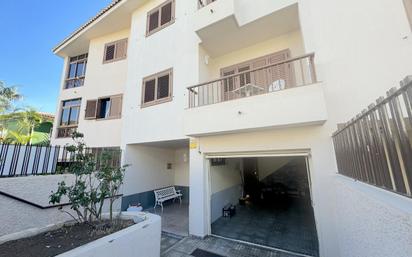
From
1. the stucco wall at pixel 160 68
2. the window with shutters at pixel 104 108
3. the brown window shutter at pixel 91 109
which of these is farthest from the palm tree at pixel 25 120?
the stucco wall at pixel 160 68

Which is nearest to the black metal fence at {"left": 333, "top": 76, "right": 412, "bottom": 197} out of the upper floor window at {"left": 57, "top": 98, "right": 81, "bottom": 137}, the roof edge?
the roof edge

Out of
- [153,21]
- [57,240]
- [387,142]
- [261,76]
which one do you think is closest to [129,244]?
[57,240]

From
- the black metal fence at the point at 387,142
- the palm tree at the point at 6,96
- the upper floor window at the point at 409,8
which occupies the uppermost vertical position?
the palm tree at the point at 6,96

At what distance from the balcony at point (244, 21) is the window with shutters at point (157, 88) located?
88.3 inches

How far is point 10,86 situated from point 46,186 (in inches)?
497

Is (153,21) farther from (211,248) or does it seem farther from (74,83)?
(211,248)

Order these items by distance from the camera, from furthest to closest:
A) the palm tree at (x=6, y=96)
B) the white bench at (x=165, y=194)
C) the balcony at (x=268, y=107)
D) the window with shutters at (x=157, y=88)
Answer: the palm tree at (x=6, y=96), the white bench at (x=165, y=194), the window with shutters at (x=157, y=88), the balcony at (x=268, y=107)

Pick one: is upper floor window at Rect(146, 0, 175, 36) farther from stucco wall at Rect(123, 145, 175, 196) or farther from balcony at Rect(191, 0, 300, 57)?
stucco wall at Rect(123, 145, 175, 196)

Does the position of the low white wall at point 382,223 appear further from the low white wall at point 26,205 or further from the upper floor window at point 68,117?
the upper floor window at point 68,117

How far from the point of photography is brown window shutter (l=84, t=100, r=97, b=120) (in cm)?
1080

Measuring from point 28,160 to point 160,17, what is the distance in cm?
851

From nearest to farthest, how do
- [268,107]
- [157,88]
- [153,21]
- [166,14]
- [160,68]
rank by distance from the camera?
1. [268,107]
2. [157,88]
3. [160,68]
4. [166,14]
5. [153,21]

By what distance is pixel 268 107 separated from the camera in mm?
5035

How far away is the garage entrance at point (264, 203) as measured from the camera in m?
6.04
